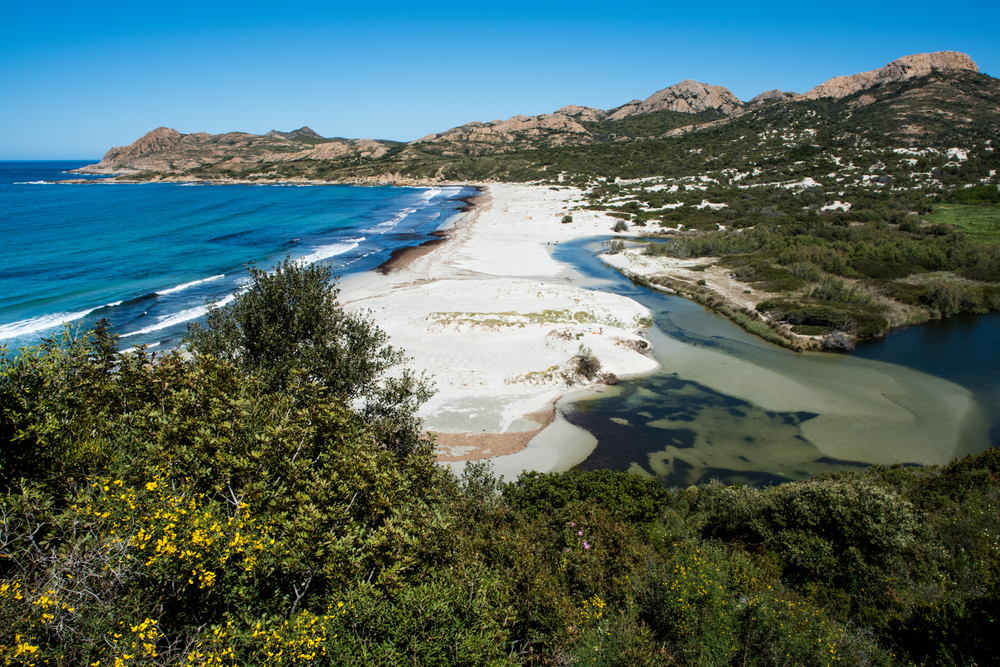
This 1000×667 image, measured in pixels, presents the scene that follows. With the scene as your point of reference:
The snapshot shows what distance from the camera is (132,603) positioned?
5098mm

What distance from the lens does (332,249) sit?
56625 mm

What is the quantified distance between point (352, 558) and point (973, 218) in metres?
80.8

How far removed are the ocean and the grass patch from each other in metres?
62.3

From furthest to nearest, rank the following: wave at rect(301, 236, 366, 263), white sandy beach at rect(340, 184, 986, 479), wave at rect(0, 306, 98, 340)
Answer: wave at rect(301, 236, 366, 263) < wave at rect(0, 306, 98, 340) < white sandy beach at rect(340, 184, 986, 479)

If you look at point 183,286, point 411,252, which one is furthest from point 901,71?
point 183,286

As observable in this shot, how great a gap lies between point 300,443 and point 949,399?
99.4 ft

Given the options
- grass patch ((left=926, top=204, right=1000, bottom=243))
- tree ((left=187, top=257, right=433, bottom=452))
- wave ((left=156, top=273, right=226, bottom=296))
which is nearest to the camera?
tree ((left=187, top=257, right=433, bottom=452))

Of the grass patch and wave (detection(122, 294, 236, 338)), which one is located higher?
the grass patch

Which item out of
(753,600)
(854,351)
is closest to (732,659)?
(753,600)

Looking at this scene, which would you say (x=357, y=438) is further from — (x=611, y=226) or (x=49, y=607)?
(x=611, y=226)

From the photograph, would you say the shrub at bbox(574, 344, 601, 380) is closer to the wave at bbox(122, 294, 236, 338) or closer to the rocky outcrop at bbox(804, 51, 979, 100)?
the wave at bbox(122, 294, 236, 338)

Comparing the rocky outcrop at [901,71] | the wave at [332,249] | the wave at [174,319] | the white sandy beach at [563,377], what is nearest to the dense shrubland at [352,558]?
the white sandy beach at [563,377]

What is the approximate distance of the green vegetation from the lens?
5.26m

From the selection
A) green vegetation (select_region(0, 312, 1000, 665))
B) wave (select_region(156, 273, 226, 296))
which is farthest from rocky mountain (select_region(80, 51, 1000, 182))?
green vegetation (select_region(0, 312, 1000, 665))
